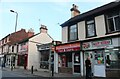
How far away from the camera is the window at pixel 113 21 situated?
48.4 ft

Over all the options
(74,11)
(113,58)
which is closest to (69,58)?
(113,58)

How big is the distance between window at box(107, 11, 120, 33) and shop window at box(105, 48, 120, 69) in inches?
73.9

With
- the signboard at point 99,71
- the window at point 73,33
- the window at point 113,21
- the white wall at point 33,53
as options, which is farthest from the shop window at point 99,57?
the white wall at point 33,53

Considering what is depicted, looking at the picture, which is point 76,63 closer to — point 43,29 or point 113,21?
point 113,21

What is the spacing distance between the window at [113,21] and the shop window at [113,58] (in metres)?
1.88

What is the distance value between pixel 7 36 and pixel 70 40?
27.3 metres

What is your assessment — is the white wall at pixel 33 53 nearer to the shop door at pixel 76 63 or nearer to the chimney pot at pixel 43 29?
the chimney pot at pixel 43 29

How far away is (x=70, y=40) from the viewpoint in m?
19.2

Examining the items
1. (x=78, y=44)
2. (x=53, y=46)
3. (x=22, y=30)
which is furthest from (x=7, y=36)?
(x=78, y=44)

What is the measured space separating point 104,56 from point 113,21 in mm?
3190

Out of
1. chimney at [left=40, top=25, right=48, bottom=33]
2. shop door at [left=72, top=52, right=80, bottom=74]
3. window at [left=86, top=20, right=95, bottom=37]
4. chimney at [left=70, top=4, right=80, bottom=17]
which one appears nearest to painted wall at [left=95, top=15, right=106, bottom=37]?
window at [left=86, top=20, right=95, bottom=37]

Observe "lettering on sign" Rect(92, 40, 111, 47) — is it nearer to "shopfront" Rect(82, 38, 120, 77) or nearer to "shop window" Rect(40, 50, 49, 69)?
"shopfront" Rect(82, 38, 120, 77)

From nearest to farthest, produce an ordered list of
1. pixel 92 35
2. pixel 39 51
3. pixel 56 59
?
pixel 92 35
pixel 56 59
pixel 39 51

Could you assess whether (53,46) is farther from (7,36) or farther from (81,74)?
(7,36)
